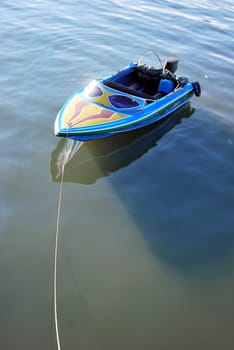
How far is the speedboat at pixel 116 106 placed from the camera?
24.0ft

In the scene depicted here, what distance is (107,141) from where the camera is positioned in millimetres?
8133

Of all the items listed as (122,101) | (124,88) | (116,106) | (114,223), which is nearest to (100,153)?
(116,106)

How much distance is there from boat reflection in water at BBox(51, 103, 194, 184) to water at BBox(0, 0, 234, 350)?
31 millimetres

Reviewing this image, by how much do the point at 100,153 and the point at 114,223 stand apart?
2129 mm

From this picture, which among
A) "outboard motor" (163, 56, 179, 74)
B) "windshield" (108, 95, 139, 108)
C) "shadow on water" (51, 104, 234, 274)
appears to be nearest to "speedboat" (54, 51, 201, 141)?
"windshield" (108, 95, 139, 108)

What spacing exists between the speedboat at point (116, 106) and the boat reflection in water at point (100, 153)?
371 millimetres

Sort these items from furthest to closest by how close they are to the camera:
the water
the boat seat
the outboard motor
Answer: 1. the outboard motor
2. the boat seat
3. the water

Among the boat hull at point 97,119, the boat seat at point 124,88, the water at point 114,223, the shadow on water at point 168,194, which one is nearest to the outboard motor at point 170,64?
the water at point 114,223

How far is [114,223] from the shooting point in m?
6.12

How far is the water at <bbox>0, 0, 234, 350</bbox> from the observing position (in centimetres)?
475

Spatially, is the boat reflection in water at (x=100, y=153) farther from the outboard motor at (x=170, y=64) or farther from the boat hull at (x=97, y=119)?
the outboard motor at (x=170, y=64)

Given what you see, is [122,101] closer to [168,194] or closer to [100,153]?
[100,153]

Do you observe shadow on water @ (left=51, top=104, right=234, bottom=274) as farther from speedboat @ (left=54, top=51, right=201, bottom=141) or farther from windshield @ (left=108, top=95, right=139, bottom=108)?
windshield @ (left=108, top=95, right=139, bottom=108)

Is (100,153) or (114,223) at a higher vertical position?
(100,153)
